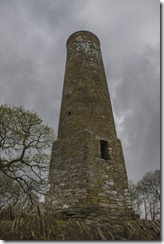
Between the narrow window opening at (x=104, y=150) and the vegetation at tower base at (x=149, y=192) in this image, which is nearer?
the narrow window opening at (x=104, y=150)

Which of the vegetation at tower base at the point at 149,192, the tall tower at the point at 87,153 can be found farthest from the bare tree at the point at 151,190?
the tall tower at the point at 87,153

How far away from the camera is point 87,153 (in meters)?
10.3

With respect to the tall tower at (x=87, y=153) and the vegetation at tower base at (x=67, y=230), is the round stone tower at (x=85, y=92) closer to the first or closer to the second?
the tall tower at (x=87, y=153)

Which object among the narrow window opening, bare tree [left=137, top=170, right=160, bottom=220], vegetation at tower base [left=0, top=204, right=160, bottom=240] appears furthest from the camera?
bare tree [left=137, top=170, right=160, bottom=220]

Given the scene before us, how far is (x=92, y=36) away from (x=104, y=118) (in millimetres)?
6405

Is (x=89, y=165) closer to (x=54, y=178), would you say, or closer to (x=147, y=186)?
(x=54, y=178)

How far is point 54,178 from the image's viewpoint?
35.1ft

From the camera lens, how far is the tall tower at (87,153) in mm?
9359

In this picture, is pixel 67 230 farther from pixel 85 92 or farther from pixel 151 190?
pixel 151 190

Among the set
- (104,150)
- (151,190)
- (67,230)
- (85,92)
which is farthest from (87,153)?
(151,190)

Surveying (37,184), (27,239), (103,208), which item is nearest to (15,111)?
(37,184)

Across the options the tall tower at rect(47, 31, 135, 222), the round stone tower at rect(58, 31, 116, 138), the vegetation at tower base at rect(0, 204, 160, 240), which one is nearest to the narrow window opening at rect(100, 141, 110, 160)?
the tall tower at rect(47, 31, 135, 222)

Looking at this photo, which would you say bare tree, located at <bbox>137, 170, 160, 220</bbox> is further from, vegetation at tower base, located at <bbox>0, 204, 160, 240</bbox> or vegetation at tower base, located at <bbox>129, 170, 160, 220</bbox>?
vegetation at tower base, located at <bbox>0, 204, 160, 240</bbox>

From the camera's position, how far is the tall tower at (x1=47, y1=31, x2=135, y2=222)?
9.36 meters
